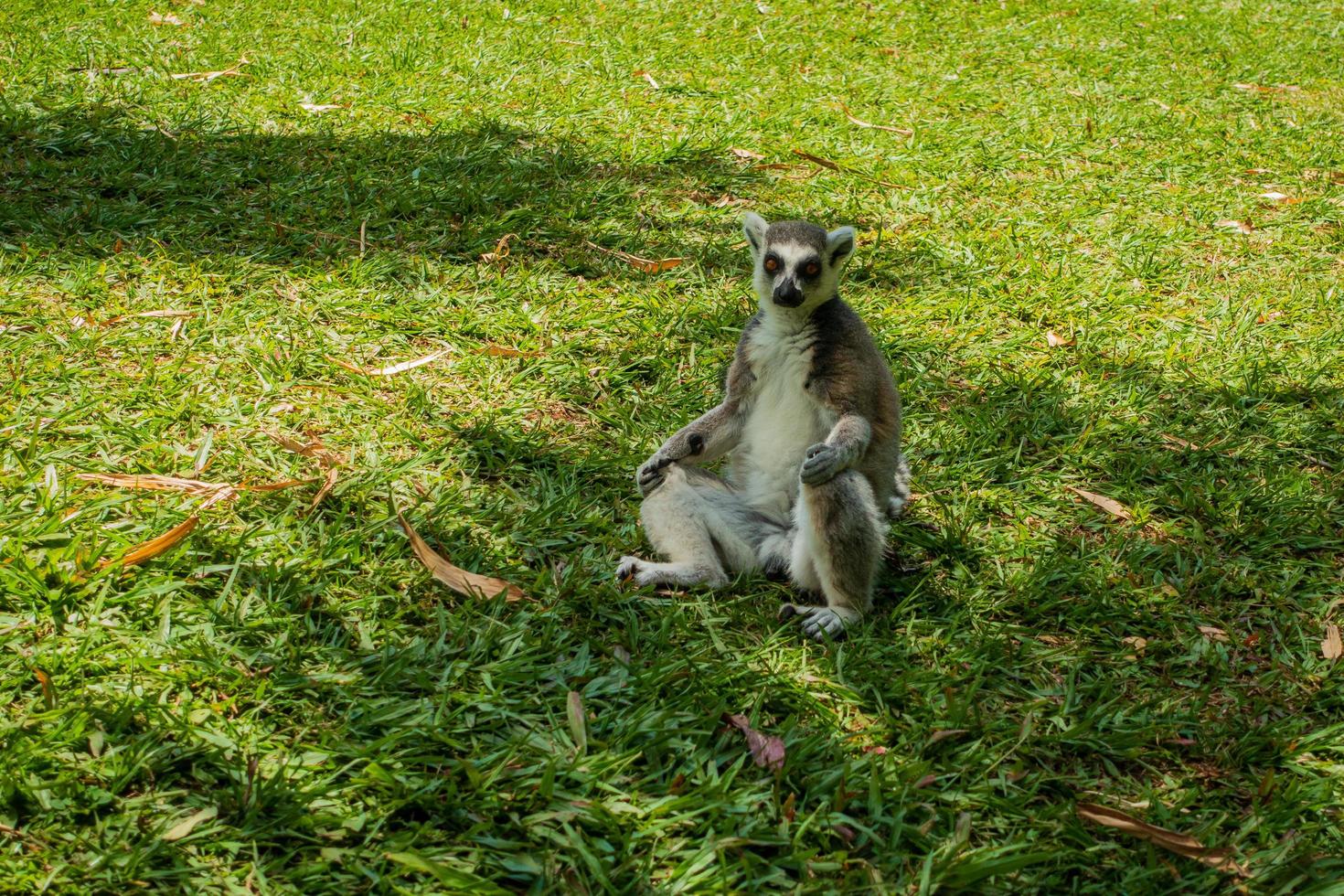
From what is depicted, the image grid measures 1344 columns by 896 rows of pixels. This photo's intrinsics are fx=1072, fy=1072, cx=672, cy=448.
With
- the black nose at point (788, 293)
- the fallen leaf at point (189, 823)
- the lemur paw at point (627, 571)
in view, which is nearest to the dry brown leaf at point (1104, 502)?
the black nose at point (788, 293)

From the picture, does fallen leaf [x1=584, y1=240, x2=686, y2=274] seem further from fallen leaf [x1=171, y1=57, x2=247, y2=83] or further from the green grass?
fallen leaf [x1=171, y1=57, x2=247, y2=83]

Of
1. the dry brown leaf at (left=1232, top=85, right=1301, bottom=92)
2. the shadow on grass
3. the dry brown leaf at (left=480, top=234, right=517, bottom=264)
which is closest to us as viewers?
the shadow on grass

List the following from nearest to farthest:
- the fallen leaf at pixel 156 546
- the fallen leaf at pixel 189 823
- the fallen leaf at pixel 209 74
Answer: the fallen leaf at pixel 189 823 → the fallen leaf at pixel 156 546 → the fallen leaf at pixel 209 74

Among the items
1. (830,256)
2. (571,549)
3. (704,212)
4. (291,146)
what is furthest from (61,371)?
(704,212)

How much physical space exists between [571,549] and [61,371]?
217 cm

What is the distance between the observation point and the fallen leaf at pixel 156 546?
10.3 ft

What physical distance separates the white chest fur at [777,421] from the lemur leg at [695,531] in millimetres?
110

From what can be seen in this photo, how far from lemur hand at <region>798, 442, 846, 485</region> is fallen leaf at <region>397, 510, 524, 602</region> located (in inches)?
38.7

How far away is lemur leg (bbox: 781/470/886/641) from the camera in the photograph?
336cm

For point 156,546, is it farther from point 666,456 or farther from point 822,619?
point 822,619

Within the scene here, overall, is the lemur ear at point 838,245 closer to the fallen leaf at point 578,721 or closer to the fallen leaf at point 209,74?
the fallen leaf at point 578,721

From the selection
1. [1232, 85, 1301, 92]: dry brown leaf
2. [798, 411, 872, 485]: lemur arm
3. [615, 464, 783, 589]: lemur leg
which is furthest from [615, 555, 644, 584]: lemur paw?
[1232, 85, 1301, 92]: dry brown leaf

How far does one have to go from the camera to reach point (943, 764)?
293 centimetres

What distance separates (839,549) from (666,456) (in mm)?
794
